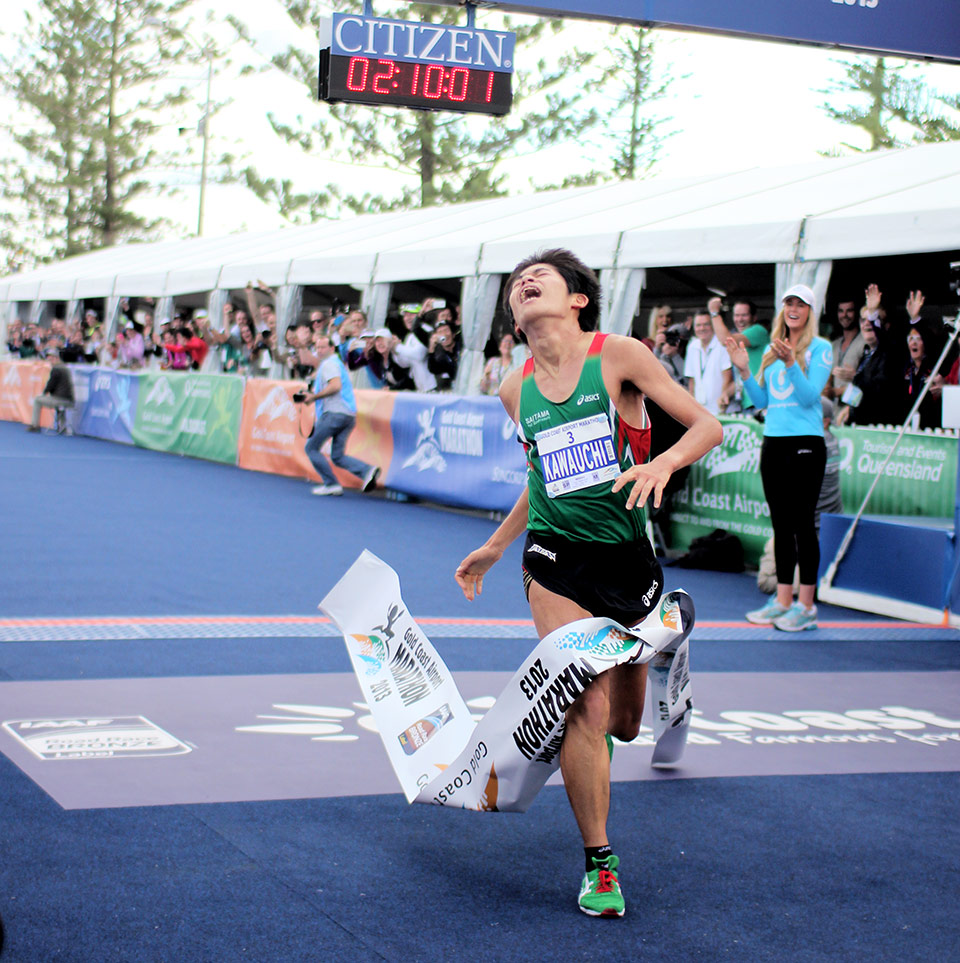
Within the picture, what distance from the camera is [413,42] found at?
31.7 ft

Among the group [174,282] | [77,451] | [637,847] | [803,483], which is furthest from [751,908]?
[174,282]

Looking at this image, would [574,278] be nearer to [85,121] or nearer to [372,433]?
[372,433]

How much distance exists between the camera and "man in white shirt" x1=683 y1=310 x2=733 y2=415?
11.7 meters

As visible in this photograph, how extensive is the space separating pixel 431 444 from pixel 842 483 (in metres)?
5.48

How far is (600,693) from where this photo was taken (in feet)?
11.0

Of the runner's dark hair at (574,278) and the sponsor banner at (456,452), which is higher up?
the runner's dark hair at (574,278)

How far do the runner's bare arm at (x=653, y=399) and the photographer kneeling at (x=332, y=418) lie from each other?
10.9 m

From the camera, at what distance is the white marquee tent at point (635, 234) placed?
11141 mm

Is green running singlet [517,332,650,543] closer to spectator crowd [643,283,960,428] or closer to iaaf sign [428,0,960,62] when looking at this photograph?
iaaf sign [428,0,960,62]

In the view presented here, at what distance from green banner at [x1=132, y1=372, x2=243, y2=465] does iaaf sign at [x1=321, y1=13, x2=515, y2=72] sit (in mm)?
8576

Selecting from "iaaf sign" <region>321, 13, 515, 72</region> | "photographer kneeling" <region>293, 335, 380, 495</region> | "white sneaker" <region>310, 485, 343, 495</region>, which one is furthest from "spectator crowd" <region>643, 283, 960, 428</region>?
"white sneaker" <region>310, 485, 343, 495</region>

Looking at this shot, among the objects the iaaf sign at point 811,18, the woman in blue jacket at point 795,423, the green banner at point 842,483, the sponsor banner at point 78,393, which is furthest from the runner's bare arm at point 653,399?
the sponsor banner at point 78,393

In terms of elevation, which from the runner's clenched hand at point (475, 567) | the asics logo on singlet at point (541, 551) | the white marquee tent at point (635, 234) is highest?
the white marquee tent at point (635, 234)

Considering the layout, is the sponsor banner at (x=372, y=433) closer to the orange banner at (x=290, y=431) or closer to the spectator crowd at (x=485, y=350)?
the orange banner at (x=290, y=431)
